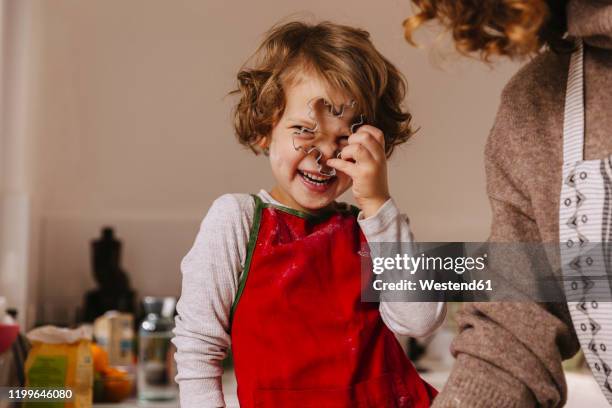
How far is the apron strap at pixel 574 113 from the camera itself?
66cm

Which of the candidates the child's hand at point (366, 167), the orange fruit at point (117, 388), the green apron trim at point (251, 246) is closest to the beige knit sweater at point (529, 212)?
the child's hand at point (366, 167)

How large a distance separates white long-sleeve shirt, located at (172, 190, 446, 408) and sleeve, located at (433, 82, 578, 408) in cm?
7

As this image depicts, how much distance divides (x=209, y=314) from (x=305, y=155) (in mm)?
183

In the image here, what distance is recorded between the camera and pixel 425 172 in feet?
3.03

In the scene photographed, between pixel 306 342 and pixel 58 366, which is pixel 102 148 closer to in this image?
pixel 58 366

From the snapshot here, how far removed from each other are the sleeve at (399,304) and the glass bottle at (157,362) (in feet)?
1.41

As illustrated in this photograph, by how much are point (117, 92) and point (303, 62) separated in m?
0.49

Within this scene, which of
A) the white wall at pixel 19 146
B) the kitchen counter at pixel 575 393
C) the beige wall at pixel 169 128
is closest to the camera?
the beige wall at pixel 169 128

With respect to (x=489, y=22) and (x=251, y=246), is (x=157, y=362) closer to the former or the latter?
(x=251, y=246)

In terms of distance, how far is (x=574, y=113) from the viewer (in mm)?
671

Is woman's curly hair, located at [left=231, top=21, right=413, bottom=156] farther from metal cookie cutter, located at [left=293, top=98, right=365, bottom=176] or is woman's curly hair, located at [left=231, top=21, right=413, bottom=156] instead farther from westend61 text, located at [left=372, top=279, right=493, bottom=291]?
westend61 text, located at [left=372, top=279, right=493, bottom=291]

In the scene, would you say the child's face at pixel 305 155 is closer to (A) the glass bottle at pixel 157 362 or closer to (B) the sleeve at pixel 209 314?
(B) the sleeve at pixel 209 314

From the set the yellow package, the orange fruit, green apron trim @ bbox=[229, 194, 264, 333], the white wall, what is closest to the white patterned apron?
green apron trim @ bbox=[229, 194, 264, 333]

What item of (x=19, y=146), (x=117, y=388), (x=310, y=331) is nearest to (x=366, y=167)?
(x=310, y=331)
